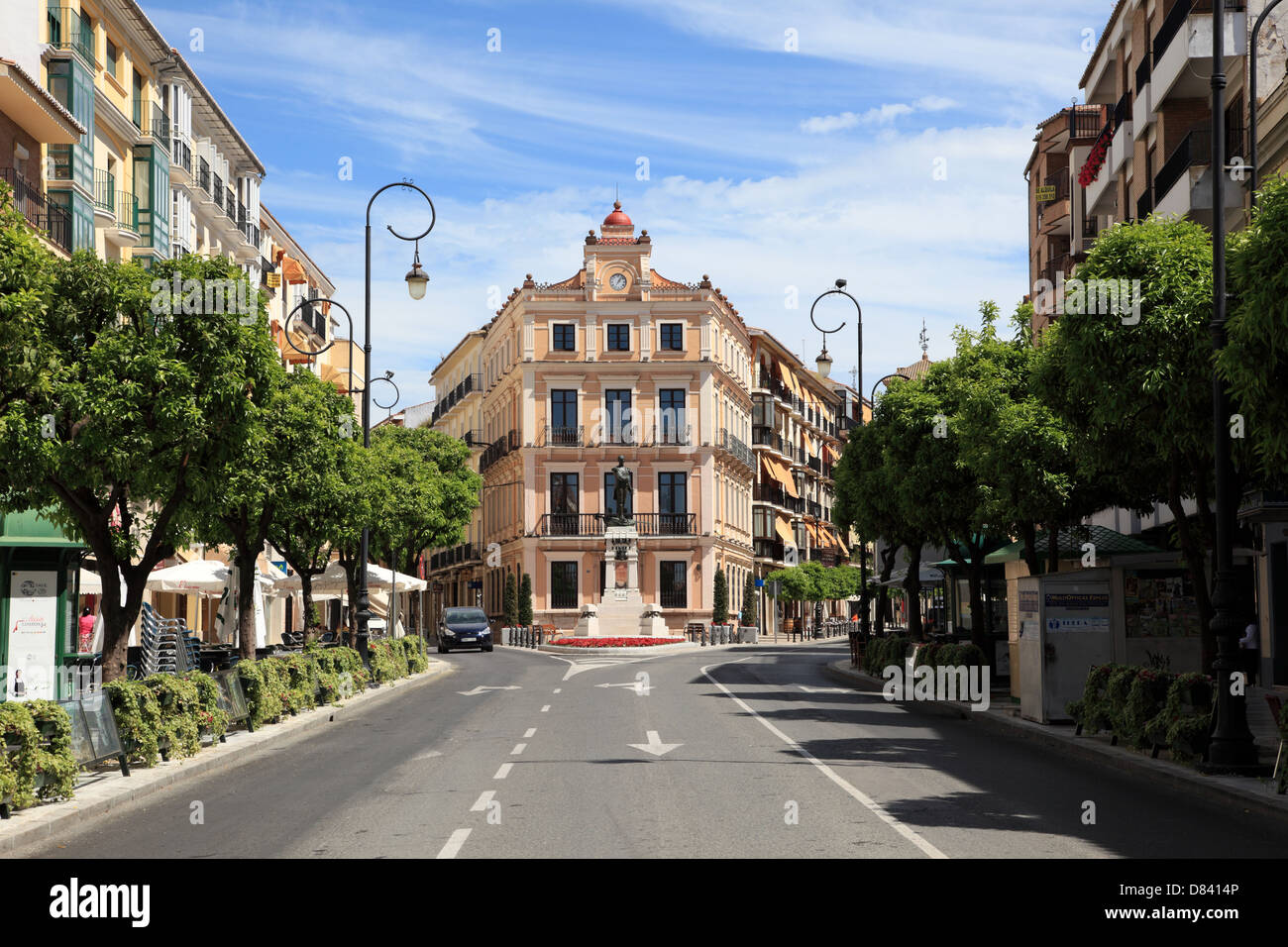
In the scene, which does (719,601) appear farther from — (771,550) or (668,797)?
(668,797)

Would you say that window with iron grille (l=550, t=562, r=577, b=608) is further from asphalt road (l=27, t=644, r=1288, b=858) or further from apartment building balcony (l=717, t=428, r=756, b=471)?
asphalt road (l=27, t=644, r=1288, b=858)

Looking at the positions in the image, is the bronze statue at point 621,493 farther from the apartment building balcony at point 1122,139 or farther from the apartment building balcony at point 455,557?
the apartment building balcony at point 1122,139

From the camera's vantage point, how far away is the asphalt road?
10.7 metres

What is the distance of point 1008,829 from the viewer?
11453mm

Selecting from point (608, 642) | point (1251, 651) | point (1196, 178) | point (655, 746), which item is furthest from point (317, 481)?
point (608, 642)

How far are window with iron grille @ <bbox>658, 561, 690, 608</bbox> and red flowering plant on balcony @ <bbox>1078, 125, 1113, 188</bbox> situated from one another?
3444cm

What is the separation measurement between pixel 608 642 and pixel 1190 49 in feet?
107

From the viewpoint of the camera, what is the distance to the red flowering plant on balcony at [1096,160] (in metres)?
41.3

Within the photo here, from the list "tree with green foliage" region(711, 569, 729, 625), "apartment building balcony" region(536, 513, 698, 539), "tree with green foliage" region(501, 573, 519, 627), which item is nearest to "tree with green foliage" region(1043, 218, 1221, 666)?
"tree with green foliage" region(711, 569, 729, 625)

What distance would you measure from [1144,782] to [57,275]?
1440 centimetres

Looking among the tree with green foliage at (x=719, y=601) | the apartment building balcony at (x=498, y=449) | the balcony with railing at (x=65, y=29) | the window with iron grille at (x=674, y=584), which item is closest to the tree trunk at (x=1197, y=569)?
the balcony with railing at (x=65, y=29)

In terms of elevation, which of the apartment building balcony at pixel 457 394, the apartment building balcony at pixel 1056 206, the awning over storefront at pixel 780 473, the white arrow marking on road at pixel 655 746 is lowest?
the white arrow marking on road at pixel 655 746

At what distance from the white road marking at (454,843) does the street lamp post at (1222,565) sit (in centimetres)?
846
